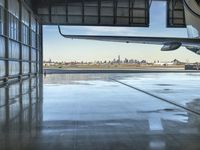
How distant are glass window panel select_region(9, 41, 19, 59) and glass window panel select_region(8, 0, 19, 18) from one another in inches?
96.4

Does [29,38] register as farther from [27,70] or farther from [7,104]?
[7,104]

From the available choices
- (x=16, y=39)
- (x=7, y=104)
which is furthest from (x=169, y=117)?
(x=16, y=39)

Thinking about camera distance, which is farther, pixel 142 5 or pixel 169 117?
pixel 142 5

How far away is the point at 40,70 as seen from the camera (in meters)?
49.8

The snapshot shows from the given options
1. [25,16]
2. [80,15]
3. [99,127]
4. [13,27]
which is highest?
[80,15]

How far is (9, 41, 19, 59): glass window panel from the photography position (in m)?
29.6

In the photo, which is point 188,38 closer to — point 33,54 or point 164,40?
point 164,40

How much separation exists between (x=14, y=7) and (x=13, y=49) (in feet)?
11.8

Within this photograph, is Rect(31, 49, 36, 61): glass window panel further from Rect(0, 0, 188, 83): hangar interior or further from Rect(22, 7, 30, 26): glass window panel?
Rect(22, 7, 30, 26): glass window panel

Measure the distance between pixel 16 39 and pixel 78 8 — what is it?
12724mm

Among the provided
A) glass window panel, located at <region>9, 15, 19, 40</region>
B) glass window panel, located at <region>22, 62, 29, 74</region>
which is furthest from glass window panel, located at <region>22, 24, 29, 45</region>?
glass window panel, located at <region>9, 15, 19, 40</region>

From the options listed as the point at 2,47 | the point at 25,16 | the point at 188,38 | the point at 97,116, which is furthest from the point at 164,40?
the point at 25,16

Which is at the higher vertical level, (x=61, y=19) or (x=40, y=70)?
(x=61, y=19)

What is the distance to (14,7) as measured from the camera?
31719mm
